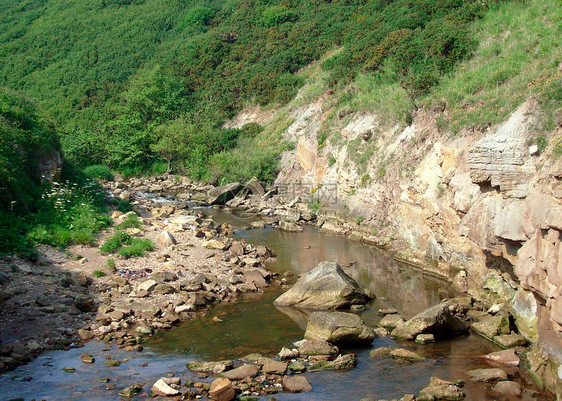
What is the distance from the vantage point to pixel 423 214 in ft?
69.2

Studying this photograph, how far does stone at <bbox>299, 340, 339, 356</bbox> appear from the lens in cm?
1256

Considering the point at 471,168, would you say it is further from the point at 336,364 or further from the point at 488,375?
the point at 336,364

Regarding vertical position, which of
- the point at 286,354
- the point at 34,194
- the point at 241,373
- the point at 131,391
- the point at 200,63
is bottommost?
the point at 286,354

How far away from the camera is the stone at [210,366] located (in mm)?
11719

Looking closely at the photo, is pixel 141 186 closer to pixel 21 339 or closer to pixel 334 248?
pixel 334 248

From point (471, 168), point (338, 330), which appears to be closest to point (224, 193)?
point (471, 168)

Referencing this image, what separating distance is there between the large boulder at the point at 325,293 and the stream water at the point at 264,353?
1.45ft

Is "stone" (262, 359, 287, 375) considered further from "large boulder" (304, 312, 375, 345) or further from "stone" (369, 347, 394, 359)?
"stone" (369, 347, 394, 359)

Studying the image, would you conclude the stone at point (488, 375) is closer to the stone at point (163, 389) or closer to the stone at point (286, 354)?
the stone at point (286, 354)

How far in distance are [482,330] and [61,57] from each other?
239 feet

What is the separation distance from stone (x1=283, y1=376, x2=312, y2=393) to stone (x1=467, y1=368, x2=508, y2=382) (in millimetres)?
3703

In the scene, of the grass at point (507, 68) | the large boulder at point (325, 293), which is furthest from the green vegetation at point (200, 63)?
the large boulder at point (325, 293)

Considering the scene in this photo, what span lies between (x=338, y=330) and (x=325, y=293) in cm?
301

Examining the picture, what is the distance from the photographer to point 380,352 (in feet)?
41.6
